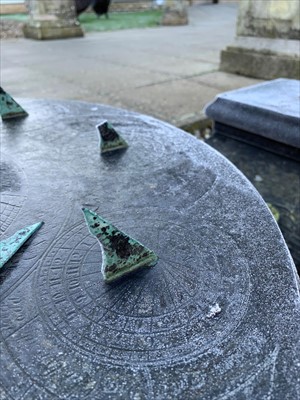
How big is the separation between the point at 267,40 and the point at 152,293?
3.48 m

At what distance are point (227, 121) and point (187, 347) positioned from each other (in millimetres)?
1565

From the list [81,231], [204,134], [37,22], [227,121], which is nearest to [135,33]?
[37,22]

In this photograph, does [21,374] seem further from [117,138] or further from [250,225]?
[117,138]

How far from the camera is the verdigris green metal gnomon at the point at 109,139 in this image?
50.9 inches

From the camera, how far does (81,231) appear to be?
0.91 m

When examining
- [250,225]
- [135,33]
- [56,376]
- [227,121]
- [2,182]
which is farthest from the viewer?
[135,33]

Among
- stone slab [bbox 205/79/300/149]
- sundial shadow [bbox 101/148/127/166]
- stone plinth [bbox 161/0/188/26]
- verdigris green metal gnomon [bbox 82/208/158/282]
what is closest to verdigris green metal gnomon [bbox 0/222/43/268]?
verdigris green metal gnomon [bbox 82/208/158/282]

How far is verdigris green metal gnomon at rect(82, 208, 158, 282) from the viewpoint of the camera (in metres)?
0.75

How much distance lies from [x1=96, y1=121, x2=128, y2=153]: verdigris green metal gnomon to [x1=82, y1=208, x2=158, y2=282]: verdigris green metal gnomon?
0.58 metres

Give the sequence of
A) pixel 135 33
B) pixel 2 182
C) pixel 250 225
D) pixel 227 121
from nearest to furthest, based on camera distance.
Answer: pixel 250 225
pixel 2 182
pixel 227 121
pixel 135 33

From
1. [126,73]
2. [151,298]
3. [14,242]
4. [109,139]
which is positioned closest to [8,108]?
[109,139]

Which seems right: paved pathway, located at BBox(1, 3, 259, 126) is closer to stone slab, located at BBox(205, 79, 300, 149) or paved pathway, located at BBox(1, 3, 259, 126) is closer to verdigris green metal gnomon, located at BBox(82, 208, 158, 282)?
stone slab, located at BBox(205, 79, 300, 149)

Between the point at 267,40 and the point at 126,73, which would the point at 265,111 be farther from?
the point at 126,73

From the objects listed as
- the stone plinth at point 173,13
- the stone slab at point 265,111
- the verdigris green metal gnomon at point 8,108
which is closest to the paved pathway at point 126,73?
the stone slab at point 265,111
